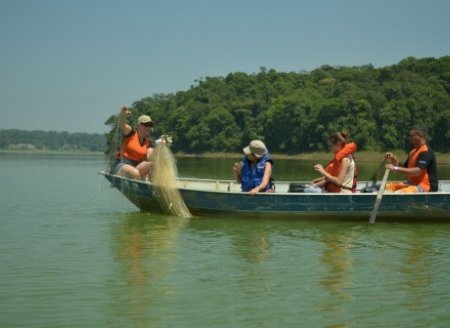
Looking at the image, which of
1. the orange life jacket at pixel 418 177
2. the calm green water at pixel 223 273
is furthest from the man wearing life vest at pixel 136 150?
the orange life jacket at pixel 418 177

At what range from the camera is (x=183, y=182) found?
56.3 ft

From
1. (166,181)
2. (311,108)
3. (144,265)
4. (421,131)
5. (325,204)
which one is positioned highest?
(311,108)

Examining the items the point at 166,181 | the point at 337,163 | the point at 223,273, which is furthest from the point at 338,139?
the point at 223,273

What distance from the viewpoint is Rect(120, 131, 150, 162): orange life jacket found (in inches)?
591

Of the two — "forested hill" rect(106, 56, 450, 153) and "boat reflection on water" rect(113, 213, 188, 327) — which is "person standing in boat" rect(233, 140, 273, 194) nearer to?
"boat reflection on water" rect(113, 213, 188, 327)

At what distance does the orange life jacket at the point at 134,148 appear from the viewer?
15000 millimetres

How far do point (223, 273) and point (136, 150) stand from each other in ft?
23.1

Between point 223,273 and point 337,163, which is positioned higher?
point 337,163

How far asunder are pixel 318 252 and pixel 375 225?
3.46 m

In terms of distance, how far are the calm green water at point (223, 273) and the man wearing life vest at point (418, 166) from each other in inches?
29.3

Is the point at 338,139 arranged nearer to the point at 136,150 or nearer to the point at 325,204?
the point at 325,204

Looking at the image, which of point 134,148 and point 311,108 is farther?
point 311,108

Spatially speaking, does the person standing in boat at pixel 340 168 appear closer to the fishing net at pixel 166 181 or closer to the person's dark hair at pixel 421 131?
the person's dark hair at pixel 421 131

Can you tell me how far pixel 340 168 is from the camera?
519 inches
